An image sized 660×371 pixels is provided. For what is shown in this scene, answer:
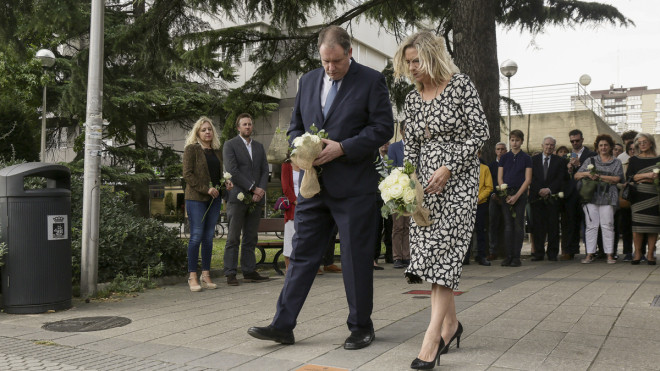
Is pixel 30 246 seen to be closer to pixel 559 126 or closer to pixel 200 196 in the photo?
pixel 200 196

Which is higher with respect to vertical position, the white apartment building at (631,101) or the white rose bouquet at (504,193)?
the white apartment building at (631,101)

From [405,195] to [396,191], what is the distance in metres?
0.06

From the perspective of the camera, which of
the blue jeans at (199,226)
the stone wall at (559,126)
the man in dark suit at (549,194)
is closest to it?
the blue jeans at (199,226)

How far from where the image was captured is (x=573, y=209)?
35.8ft

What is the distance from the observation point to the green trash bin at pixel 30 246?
561 cm

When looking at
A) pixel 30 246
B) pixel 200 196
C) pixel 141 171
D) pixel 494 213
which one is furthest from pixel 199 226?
pixel 141 171

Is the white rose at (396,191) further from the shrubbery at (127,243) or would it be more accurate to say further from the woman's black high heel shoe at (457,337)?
the shrubbery at (127,243)

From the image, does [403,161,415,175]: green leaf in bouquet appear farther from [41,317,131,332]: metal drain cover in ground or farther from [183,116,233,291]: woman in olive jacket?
[183,116,233,291]: woman in olive jacket

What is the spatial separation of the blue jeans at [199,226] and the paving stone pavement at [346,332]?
1.58 feet

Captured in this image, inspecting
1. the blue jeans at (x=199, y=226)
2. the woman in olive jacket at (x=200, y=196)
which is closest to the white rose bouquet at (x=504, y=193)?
the woman in olive jacket at (x=200, y=196)

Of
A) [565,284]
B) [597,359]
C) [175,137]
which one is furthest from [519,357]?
[175,137]

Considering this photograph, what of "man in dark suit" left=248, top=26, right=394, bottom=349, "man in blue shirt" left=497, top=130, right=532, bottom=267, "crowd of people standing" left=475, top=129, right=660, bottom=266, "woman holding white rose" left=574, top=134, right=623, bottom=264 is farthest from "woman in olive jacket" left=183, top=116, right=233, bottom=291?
"woman holding white rose" left=574, top=134, right=623, bottom=264

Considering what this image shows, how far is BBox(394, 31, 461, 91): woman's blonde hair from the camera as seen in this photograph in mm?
3771

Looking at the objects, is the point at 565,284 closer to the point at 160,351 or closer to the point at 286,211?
the point at 286,211
